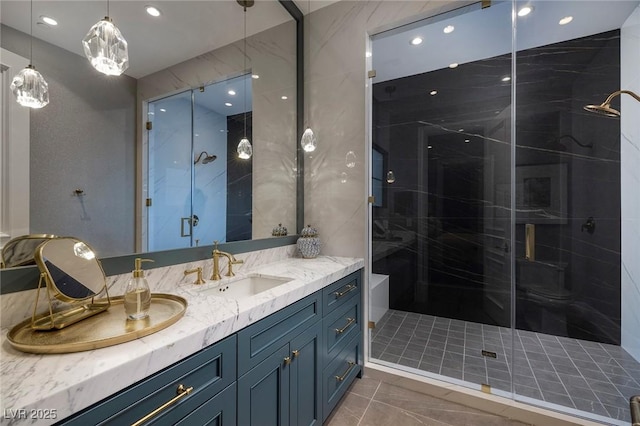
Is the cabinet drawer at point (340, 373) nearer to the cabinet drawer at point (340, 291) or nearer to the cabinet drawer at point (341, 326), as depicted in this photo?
the cabinet drawer at point (341, 326)

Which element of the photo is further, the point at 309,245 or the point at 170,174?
the point at 309,245

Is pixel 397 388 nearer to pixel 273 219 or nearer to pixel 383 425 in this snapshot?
pixel 383 425

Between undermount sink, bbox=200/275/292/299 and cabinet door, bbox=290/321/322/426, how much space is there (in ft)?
1.15

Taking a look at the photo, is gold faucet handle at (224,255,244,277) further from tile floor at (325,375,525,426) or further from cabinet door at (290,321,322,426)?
tile floor at (325,375,525,426)

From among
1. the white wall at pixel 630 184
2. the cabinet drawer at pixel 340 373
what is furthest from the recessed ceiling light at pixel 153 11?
the white wall at pixel 630 184

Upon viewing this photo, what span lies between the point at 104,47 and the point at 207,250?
103 cm

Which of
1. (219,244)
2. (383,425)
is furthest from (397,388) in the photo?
(219,244)

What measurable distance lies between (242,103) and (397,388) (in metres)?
2.43

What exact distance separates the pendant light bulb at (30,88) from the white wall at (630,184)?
12.1 ft

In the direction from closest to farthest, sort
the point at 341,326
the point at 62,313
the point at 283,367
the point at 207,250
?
1. the point at 62,313
2. the point at 283,367
3. the point at 207,250
4. the point at 341,326

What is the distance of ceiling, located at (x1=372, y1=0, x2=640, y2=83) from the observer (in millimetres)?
2180

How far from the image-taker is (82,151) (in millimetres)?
1091

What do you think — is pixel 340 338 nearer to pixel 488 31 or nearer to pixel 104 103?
pixel 104 103

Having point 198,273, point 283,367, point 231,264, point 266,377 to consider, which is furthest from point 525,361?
point 198,273
